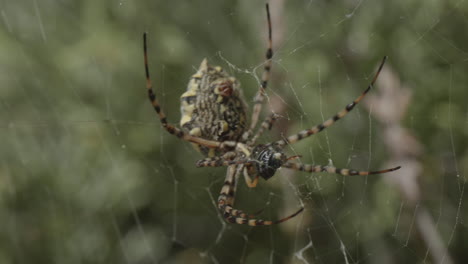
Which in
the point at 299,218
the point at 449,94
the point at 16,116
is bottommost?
the point at 299,218

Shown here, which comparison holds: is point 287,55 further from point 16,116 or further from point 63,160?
point 16,116

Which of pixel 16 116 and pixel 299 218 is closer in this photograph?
pixel 299 218

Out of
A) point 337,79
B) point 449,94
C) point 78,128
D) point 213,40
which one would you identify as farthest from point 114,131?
point 449,94

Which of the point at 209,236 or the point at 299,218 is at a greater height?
the point at 299,218

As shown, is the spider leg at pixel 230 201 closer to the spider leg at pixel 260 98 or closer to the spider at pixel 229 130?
the spider at pixel 229 130

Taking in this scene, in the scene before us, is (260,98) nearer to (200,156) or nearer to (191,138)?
(191,138)

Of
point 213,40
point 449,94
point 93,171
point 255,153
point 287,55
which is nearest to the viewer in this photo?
point 255,153

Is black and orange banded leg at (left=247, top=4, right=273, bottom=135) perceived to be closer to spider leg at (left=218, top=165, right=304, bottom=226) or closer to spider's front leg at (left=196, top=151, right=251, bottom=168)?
spider's front leg at (left=196, top=151, right=251, bottom=168)
